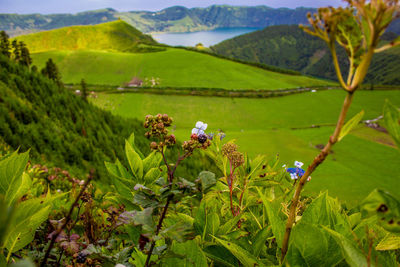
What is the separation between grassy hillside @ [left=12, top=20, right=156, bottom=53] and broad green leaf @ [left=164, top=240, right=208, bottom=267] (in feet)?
350

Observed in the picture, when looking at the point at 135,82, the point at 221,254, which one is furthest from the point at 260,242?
the point at 135,82

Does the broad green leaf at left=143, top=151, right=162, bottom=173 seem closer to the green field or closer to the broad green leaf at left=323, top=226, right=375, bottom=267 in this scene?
the broad green leaf at left=323, top=226, right=375, bottom=267

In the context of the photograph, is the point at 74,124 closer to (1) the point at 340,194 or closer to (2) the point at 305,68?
(1) the point at 340,194

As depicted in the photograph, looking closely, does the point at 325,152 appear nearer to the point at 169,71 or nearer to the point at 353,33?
the point at 353,33

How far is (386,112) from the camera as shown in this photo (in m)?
0.63

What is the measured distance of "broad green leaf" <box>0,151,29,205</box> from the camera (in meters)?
0.82

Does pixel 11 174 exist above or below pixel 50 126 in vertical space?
above

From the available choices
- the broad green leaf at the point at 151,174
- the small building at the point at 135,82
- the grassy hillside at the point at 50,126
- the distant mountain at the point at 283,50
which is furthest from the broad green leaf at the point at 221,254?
the distant mountain at the point at 283,50

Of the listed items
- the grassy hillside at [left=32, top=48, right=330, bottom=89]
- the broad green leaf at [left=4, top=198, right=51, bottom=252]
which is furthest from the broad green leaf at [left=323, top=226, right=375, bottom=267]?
the grassy hillside at [left=32, top=48, right=330, bottom=89]

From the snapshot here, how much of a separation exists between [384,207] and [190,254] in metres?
0.56

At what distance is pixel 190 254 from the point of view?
77 centimetres

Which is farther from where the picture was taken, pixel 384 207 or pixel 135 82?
pixel 135 82

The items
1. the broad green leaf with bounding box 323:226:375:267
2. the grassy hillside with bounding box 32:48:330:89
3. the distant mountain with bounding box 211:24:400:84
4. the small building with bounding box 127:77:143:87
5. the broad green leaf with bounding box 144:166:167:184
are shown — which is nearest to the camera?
the broad green leaf with bounding box 323:226:375:267

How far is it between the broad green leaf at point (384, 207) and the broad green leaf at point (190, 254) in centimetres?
49
